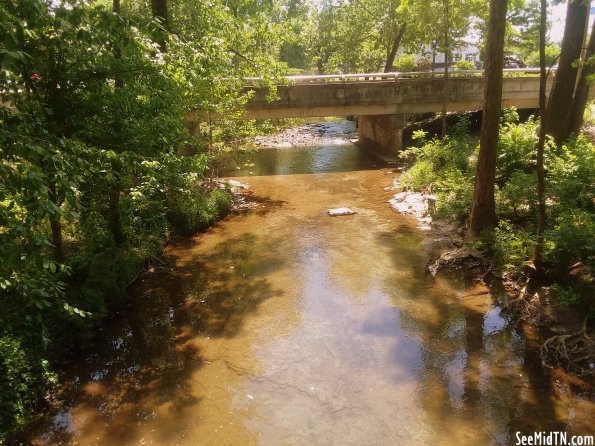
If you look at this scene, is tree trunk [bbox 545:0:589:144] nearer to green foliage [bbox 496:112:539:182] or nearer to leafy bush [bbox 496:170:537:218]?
green foliage [bbox 496:112:539:182]

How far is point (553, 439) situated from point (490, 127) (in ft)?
21.2

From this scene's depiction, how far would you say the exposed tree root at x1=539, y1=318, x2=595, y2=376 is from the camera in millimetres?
6527

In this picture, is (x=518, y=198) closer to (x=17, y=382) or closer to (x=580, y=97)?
(x=580, y=97)

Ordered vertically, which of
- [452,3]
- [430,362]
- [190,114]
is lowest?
[430,362]

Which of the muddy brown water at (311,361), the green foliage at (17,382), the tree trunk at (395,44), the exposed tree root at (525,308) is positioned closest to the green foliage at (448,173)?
the muddy brown water at (311,361)

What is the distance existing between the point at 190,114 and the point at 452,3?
11049 millimetres

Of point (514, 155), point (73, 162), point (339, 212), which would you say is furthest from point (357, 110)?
point (73, 162)

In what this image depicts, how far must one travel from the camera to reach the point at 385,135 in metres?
23.5

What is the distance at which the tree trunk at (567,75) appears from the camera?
11.6 meters

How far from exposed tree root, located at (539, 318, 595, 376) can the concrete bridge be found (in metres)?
15.7

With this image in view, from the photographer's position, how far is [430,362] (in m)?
7.03

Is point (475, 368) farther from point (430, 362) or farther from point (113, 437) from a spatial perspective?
point (113, 437)

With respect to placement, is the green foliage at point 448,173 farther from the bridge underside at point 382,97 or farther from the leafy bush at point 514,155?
the bridge underside at point 382,97

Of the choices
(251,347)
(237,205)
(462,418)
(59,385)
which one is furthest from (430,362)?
(237,205)
